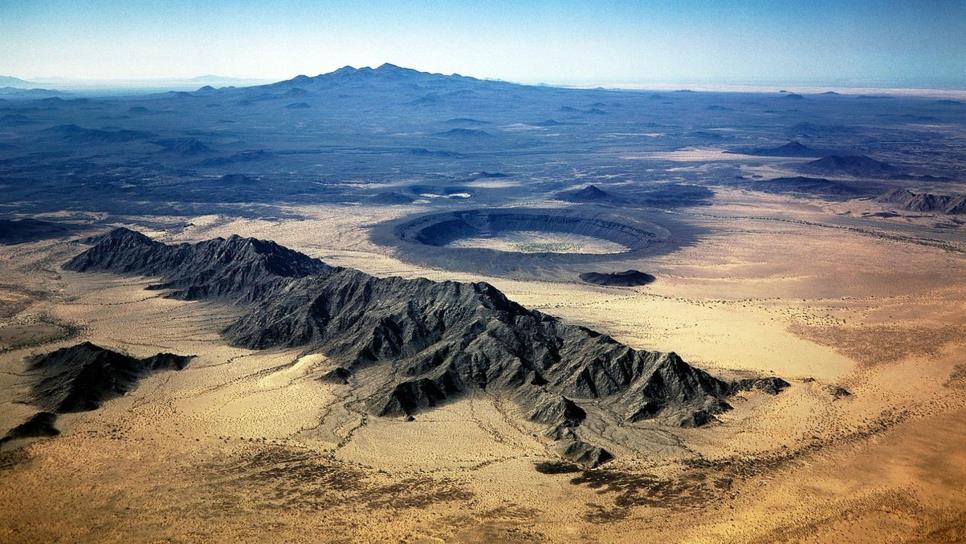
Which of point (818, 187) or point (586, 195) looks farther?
point (818, 187)

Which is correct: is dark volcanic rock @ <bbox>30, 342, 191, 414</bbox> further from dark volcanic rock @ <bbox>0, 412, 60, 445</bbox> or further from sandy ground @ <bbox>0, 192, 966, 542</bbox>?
dark volcanic rock @ <bbox>0, 412, 60, 445</bbox>

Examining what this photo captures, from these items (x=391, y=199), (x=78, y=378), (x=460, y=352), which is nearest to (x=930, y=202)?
(x=391, y=199)

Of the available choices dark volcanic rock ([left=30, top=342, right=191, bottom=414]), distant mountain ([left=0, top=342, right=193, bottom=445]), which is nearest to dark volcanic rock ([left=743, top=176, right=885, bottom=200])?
distant mountain ([left=0, top=342, right=193, bottom=445])

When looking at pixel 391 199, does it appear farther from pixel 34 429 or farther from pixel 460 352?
pixel 34 429

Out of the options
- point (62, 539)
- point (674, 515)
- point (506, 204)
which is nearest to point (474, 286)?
point (674, 515)

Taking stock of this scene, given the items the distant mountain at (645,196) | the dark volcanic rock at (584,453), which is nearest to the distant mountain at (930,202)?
the distant mountain at (645,196)
